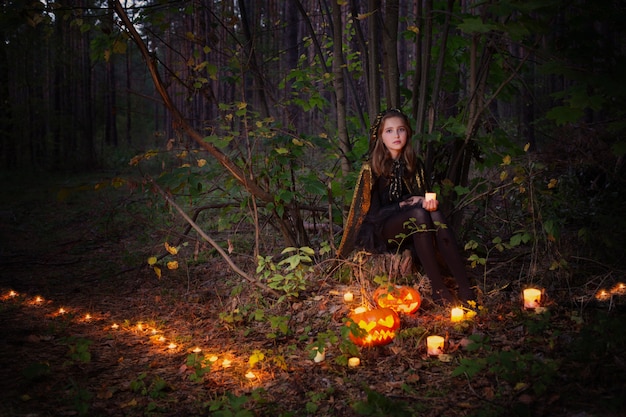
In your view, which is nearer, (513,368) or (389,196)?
(513,368)

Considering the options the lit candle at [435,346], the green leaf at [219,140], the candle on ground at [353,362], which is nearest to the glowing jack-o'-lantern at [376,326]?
the candle on ground at [353,362]

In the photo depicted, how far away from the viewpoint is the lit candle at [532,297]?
3.29m

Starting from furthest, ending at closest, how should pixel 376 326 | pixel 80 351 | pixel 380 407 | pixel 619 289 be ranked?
pixel 619 289, pixel 80 351, pixel 376 326, pixel 380 407

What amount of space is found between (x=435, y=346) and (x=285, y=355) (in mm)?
1047

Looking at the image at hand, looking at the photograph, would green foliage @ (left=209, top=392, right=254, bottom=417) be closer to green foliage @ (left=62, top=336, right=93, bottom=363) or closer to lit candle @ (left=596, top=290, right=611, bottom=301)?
green foliage @ (left=62, top=336, right=93, bottom=363)

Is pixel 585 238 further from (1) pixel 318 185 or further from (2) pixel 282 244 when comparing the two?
(2) pixel 282 244

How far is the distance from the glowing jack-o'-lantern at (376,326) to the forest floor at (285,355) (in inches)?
3.4

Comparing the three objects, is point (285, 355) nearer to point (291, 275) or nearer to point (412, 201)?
point (291, 275)

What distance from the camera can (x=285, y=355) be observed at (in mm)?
3309

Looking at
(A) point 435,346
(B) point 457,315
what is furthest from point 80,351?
(B) point 457,315

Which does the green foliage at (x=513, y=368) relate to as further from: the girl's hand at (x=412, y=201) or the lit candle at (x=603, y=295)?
the girl's hand at (x=412, y=201)

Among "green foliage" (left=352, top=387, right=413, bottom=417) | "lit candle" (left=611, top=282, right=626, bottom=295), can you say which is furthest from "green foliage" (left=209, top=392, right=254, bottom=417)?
"lit candle" (left=611, top=282, right=626, bottom=295)

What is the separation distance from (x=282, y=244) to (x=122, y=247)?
280 cm

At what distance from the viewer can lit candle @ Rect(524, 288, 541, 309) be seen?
130 inches
